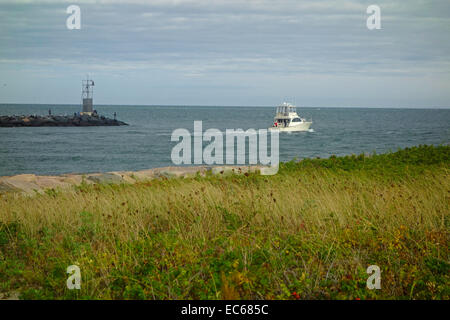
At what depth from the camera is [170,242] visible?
5527 mm

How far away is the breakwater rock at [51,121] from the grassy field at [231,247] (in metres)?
71.2

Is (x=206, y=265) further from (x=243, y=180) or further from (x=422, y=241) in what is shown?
(x=243, y=180)

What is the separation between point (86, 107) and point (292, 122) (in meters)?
45.6

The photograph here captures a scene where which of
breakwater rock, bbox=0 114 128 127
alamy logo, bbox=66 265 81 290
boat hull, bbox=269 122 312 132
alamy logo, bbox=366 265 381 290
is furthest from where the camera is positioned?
breakwater rock, bbox=0 114 128 127

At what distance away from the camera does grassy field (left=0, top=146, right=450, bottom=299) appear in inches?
180

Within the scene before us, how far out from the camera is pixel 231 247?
5.29 m

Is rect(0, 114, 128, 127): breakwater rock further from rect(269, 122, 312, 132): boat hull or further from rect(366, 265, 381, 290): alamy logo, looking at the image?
rect(366, 265, 381, 290): alamy logo

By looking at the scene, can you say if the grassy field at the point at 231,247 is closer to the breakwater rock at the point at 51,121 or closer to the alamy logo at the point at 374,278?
the alamy logo at the point at 374,278

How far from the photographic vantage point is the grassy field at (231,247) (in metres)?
4.57

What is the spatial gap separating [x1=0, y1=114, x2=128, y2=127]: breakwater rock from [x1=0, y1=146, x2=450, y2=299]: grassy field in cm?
7121

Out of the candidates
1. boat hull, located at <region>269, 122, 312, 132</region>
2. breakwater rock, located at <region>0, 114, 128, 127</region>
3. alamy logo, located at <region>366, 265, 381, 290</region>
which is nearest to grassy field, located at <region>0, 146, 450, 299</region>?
alamy logo, located at <region>366, 265, 381, 290</region>

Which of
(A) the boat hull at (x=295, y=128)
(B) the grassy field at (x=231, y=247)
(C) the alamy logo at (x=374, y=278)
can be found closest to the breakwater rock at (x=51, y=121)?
(A) the boat hull at (x=295, y=128)

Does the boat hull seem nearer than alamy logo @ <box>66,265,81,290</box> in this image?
No
